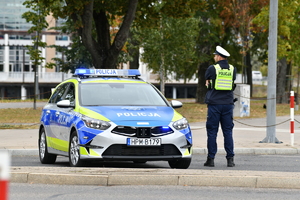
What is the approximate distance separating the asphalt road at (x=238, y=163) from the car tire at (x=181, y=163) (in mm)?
668

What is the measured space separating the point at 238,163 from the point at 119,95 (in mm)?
2728

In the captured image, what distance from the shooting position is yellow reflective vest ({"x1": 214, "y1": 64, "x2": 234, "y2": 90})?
437 inches

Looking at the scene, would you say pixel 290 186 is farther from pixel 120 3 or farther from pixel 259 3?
pixel 259 3

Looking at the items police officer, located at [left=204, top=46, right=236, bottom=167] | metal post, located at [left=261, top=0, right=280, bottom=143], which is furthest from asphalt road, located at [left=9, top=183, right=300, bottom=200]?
metal post, located at [left=261, top=0, right=280, bottom=143]

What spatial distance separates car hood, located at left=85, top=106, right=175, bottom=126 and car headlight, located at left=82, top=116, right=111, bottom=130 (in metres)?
0.11

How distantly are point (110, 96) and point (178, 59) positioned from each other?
28.5m

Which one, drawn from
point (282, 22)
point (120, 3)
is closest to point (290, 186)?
point (120, 3)

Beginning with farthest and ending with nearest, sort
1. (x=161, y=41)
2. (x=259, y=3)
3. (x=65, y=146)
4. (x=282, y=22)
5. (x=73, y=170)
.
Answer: (x=259, y=3)
(x=161, y=41)
(x=282, y=22)
(x=65, y=146)
(x=73, y=170)

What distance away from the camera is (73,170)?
908 cm

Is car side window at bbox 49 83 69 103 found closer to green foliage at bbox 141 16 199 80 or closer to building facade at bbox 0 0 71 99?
green foliage at bbox 141 16 199 80

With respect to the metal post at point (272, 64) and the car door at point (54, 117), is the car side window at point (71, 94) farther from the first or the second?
the metal post at point (272, 64)

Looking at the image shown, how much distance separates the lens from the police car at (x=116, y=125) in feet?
32.2

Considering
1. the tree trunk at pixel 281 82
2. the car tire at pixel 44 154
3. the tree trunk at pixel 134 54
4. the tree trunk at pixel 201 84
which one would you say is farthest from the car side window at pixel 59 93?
the tree trunk at pixel 281 82

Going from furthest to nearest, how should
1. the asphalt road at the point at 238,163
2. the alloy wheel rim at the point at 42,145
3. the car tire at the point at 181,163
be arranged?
1. the alloy wheel rim at the point at 42,145
2. the asphalt road at the point at 238,163
3. the car tire at the point at 181,163
